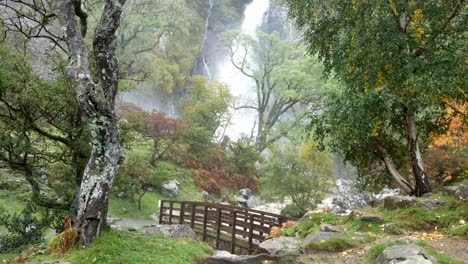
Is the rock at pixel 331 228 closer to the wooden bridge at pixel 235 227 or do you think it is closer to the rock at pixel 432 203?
the rock at pixel 432 203

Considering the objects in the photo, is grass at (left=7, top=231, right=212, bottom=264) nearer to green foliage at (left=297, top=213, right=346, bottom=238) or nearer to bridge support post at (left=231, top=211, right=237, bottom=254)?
green foliage at (left=297, top=213, right=346, bottom=238)

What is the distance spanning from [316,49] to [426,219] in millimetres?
6727

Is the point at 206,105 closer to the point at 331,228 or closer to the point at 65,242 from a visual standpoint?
the point at 331,228

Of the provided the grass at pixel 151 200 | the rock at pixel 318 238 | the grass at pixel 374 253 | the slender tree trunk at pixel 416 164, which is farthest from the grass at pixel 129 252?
the grass at pixel 151 200

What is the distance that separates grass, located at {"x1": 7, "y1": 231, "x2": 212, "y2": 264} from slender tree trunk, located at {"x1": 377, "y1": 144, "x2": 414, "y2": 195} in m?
6.25

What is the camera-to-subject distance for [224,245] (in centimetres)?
1647

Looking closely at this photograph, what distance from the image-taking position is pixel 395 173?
Answer: 35.3 ft

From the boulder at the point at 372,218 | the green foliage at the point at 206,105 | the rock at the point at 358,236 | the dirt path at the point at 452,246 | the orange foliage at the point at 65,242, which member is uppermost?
the green foliage at the point at 206,105

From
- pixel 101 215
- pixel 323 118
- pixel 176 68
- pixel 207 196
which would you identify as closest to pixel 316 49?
pixel 323 118

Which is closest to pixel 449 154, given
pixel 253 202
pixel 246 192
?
pixel 253 202

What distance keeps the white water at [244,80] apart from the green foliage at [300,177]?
785 inches

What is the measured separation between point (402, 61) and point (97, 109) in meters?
7.67

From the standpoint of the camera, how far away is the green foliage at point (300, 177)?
20203 millimetres

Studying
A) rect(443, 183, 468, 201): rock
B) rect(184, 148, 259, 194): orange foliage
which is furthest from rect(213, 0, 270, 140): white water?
rect(443, 183, 468, 201): rock
